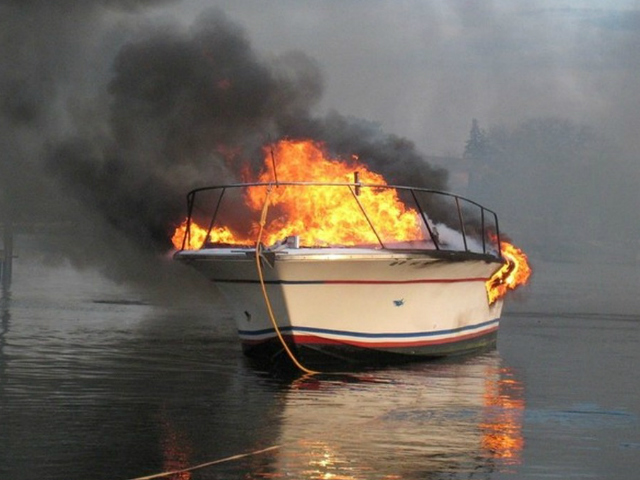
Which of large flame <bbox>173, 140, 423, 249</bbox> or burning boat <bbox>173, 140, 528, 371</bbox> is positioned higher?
large flame <bbox>173, 140, 423, 249</bbox>

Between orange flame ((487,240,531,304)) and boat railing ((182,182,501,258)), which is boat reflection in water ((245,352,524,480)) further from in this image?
orange flame ((487,240,531,304))

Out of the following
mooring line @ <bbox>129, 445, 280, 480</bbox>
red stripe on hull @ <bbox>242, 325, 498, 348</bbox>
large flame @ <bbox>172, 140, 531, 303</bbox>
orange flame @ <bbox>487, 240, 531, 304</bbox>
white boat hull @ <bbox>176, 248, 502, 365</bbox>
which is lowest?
mooring line @ <bbox>129, 445, 280, 480</bbox>

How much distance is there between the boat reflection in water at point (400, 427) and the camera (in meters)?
11.9

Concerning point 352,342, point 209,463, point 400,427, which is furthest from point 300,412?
point 352,342

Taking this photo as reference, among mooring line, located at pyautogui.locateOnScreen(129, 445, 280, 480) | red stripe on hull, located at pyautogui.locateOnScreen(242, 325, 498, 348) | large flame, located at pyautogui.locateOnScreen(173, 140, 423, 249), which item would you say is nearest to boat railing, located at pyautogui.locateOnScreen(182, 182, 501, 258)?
large flame, located at pyautogui.locateOnScreen(173, 140, 423, 249)

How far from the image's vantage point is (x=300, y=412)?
15.6 m

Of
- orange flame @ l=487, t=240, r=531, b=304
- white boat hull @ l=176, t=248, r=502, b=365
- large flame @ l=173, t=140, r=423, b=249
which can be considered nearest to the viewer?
white boat hull @ l=176, t=248, r=502, b=365

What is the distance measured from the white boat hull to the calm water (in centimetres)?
62

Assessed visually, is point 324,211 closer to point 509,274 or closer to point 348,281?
point 348,281

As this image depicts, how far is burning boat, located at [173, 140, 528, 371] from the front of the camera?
68.2ft

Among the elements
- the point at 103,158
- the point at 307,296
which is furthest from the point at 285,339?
the point at 103,158

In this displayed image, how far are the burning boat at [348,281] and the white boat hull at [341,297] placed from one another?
2 cm

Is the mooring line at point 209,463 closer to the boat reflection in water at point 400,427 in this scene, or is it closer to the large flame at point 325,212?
the boat reflection in water at point 400,427

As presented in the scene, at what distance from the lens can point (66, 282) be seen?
57.7 m
